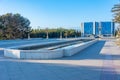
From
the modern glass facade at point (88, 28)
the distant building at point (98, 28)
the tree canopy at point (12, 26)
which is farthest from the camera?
the modern glass facade at point (88, 28)

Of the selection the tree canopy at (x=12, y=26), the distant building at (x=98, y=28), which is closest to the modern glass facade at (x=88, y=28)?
the distant building at (x=98, y=28)

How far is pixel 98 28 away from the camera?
79.9m

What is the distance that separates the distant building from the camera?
3086 inches

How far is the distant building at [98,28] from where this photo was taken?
78.4 meters

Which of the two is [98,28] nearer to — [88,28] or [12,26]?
[88,28]

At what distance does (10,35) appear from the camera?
46.5 metres

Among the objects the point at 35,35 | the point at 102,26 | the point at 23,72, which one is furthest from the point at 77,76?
the point at 102,26

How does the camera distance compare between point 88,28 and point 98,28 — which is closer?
point 88,28

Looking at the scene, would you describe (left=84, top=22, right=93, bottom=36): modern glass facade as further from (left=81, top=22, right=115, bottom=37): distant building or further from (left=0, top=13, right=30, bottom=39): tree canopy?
(left=0, top=13, right=30, bottom=39): tree canopy

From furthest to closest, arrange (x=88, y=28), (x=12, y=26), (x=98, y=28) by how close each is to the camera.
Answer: (x=98, y=28)
(x=88, y=28)
(x=12, y=26)

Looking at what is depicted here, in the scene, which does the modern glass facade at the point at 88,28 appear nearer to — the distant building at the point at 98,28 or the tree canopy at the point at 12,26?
the distant building at the point at 98,28

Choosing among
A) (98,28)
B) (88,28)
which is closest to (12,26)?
(88,28)

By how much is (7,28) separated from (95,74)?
3769 cm

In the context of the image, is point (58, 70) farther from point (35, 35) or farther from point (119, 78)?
point (35, 35)
